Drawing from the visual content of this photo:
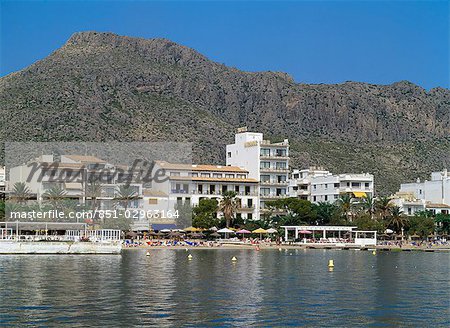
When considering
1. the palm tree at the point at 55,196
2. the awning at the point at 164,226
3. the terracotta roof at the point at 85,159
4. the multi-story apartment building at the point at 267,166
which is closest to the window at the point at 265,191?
the multi-story apartment building at the point at 267,166

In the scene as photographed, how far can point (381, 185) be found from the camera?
18512cm

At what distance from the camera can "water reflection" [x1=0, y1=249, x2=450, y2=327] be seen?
37281mm

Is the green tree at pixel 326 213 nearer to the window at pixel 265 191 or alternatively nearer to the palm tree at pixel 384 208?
the palm tree at pixel 384 208

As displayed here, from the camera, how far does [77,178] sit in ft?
403

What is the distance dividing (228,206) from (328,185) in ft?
91.7

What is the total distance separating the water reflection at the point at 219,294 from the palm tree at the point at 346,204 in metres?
52.6

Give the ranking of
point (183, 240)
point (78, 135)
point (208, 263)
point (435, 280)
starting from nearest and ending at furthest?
point (435, 280) → point (208, 263) → point (183, 240) → point (78, 135)

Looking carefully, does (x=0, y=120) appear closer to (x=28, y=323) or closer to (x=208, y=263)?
(x=208, y=263)

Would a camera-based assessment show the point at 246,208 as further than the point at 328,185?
No

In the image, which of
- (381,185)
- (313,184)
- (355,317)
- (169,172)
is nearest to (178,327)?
(355,317)

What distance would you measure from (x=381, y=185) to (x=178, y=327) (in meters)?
156

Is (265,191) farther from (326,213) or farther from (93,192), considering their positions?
(93,192)

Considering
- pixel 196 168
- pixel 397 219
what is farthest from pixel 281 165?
pixel 397 219

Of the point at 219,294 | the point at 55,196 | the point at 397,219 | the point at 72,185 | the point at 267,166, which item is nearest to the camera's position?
the point at 219,294
